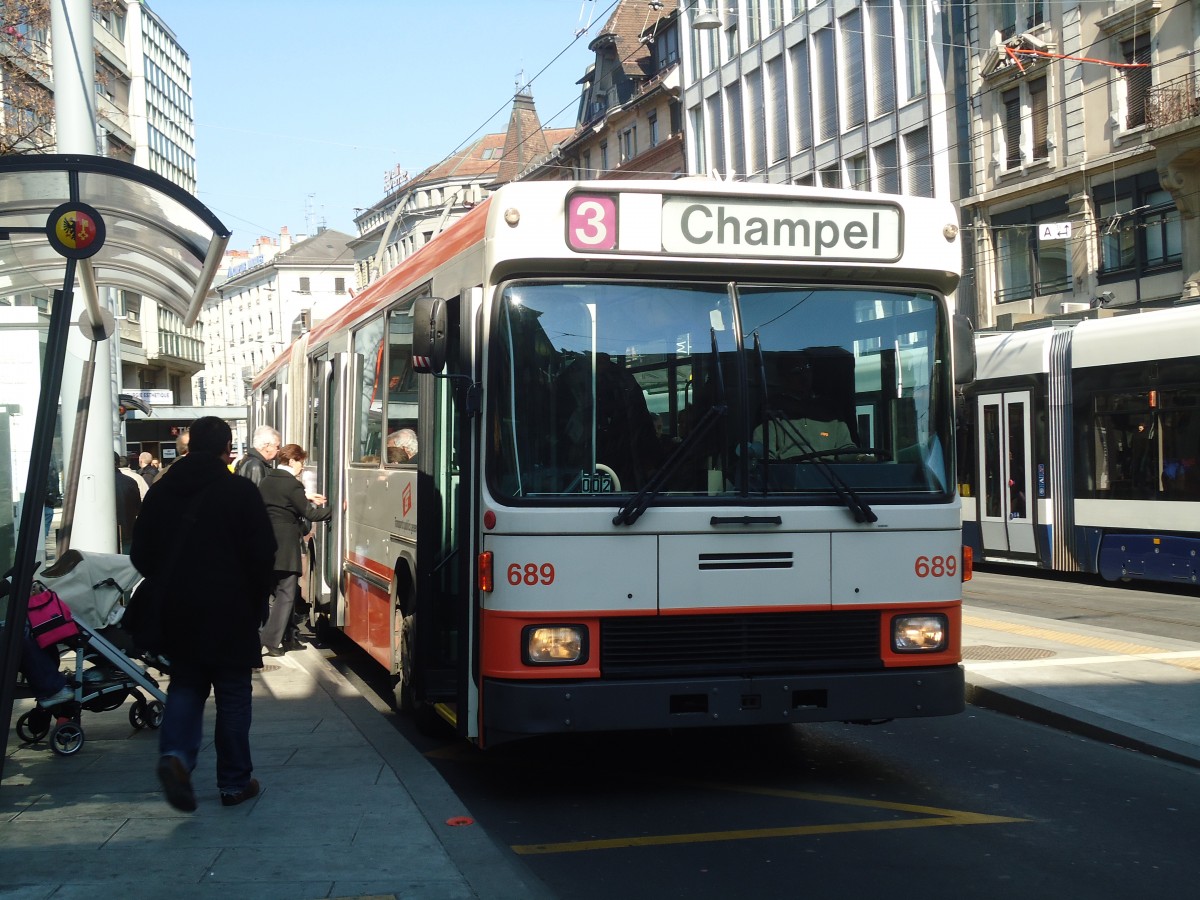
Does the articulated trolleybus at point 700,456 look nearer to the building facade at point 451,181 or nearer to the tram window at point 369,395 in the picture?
the tram window at point 369,395

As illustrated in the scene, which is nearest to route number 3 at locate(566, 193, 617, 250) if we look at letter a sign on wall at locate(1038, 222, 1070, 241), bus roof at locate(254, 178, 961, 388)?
bus roof at locate(254, 178, 961, 388)

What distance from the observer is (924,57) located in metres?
38.8

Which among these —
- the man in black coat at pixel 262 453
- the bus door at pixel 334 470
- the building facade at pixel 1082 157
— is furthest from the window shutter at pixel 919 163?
the man in black coat at pixel 262 453

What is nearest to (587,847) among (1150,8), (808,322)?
(808,322)

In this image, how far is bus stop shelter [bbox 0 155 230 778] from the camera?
5449mm

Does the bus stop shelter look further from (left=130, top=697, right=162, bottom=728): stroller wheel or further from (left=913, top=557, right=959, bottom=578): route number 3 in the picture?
(left=913, top=557, right=959, bottom=578): route number 3

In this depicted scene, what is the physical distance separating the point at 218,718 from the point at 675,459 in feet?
7.78

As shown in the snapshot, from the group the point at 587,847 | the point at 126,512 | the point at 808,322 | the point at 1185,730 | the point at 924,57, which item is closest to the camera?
the point at 587,847

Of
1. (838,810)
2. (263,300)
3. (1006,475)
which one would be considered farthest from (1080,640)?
(263,300)

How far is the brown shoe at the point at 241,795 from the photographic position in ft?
21.7

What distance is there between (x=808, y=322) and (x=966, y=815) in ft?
7.76

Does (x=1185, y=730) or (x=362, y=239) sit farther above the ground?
(x=362, y=239)

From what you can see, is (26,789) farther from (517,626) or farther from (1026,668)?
(1026,668)

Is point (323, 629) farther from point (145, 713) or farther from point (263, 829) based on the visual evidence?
point (263, 829)
